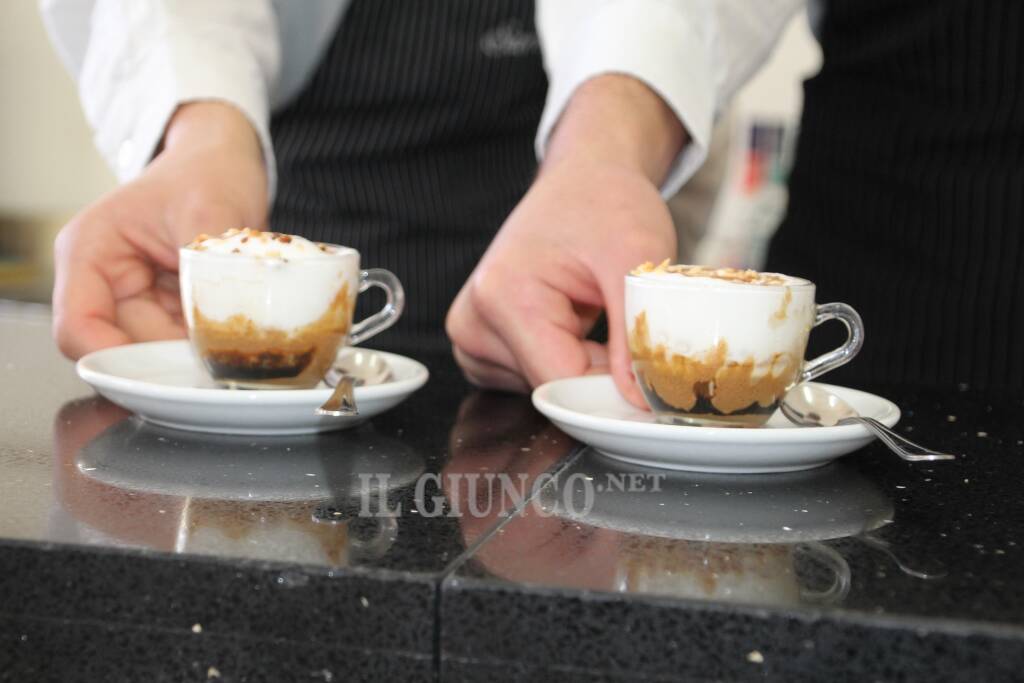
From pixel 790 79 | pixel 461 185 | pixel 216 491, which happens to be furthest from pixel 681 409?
pixel 790 79

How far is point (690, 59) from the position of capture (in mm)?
1151

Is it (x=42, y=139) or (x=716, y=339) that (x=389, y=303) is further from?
(x=42, y=139)

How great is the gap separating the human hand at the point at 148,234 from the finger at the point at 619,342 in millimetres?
400

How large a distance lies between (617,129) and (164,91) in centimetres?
51

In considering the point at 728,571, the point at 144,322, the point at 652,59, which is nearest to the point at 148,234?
the point at 144,322

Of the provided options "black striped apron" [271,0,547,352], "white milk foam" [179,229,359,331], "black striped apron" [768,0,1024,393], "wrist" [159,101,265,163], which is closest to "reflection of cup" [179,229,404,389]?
"white milk foam" [179,229,359,331]

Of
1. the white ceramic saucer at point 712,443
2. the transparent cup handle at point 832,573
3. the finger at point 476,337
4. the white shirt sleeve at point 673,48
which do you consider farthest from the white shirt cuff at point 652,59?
the transparent cup handle at point 832,573

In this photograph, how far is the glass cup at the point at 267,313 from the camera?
83 centimetres

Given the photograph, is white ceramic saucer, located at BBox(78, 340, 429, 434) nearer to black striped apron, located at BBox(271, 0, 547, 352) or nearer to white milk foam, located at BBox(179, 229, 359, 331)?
white milk foam, located at BBox(179, 229, 359, 331)

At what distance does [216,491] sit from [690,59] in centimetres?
72

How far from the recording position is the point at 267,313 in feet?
2.74

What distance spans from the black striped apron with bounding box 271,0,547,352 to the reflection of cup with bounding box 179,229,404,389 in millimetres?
693

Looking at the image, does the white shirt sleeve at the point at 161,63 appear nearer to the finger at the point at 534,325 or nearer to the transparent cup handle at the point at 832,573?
the finger at the point at 534,325

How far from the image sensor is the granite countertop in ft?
1.52
